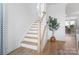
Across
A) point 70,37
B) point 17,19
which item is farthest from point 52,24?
point 17,19

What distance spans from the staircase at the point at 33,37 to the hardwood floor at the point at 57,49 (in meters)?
0.06

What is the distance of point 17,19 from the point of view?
1430 millimetres

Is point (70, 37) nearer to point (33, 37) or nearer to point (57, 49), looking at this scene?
point (57, 49)

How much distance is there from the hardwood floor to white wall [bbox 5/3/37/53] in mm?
94

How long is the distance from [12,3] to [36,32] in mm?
450

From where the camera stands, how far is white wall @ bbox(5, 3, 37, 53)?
1.42 m

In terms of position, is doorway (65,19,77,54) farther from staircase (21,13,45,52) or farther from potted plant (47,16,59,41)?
staircase (21,13,45,52)

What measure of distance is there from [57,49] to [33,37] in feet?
1.05

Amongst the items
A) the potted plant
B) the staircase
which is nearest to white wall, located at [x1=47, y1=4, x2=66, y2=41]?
the potted plant

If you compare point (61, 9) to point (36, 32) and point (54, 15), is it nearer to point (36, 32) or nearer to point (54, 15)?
point (54, 15)

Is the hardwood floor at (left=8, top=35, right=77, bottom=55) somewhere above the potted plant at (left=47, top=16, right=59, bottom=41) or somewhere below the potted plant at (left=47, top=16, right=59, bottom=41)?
below

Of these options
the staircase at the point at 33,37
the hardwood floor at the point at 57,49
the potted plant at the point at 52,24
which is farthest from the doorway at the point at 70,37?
the staircase at the point at 33,37

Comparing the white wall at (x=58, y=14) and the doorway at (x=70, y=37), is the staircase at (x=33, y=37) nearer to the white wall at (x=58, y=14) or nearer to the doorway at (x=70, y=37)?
the white wall at (x=58, y=14)
